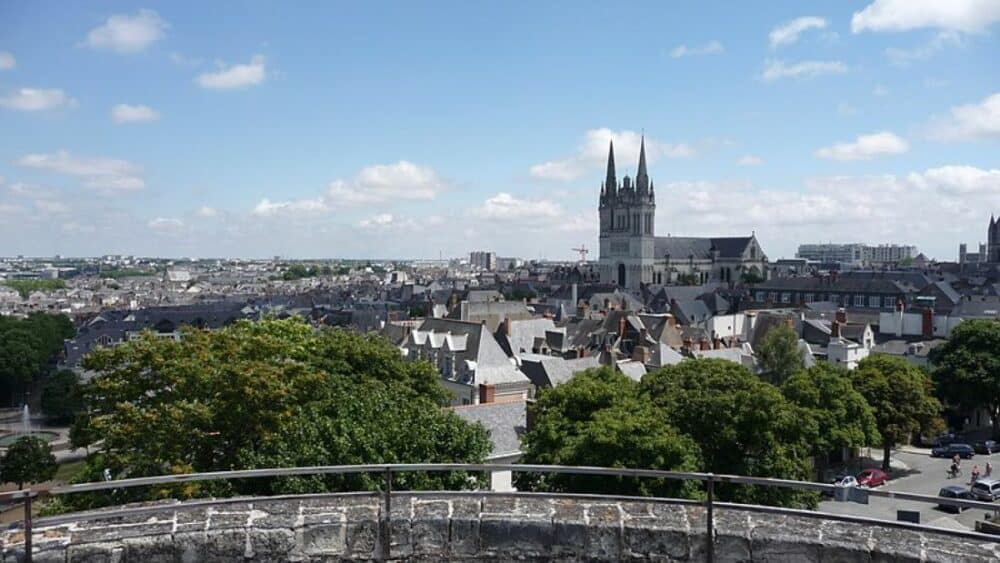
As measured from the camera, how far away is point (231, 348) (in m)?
22.9

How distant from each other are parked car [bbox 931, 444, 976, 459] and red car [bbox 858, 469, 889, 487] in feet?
23.6

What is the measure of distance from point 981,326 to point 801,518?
143ft

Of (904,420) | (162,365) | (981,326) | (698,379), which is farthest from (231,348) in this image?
(981,326)

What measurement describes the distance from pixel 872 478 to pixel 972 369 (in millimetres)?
12975

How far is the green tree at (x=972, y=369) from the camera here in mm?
41281

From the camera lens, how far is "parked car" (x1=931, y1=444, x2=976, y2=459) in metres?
39.2

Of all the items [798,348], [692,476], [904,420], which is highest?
[692,476]

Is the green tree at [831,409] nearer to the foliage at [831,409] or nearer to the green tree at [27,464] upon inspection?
the foliage at [831,409]

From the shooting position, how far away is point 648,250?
5719 inches

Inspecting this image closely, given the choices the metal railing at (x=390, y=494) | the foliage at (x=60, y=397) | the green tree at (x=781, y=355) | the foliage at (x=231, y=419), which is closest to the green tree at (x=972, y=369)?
the green tree at (x=781, y=355)

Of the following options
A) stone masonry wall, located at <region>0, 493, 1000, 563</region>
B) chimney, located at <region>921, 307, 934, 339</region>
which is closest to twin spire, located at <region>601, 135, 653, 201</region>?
chimney, located at <region>921, 307, 934, 339</region>

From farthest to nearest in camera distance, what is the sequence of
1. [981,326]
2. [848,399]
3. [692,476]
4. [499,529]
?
[981,326] → [848,399] → [499,529] → [692,476]

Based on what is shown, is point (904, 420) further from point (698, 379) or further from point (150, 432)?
point (150, 432)

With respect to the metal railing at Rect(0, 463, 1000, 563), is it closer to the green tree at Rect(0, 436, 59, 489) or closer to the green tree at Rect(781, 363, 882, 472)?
the green tree at Rect(781, 363, 882, 472)
